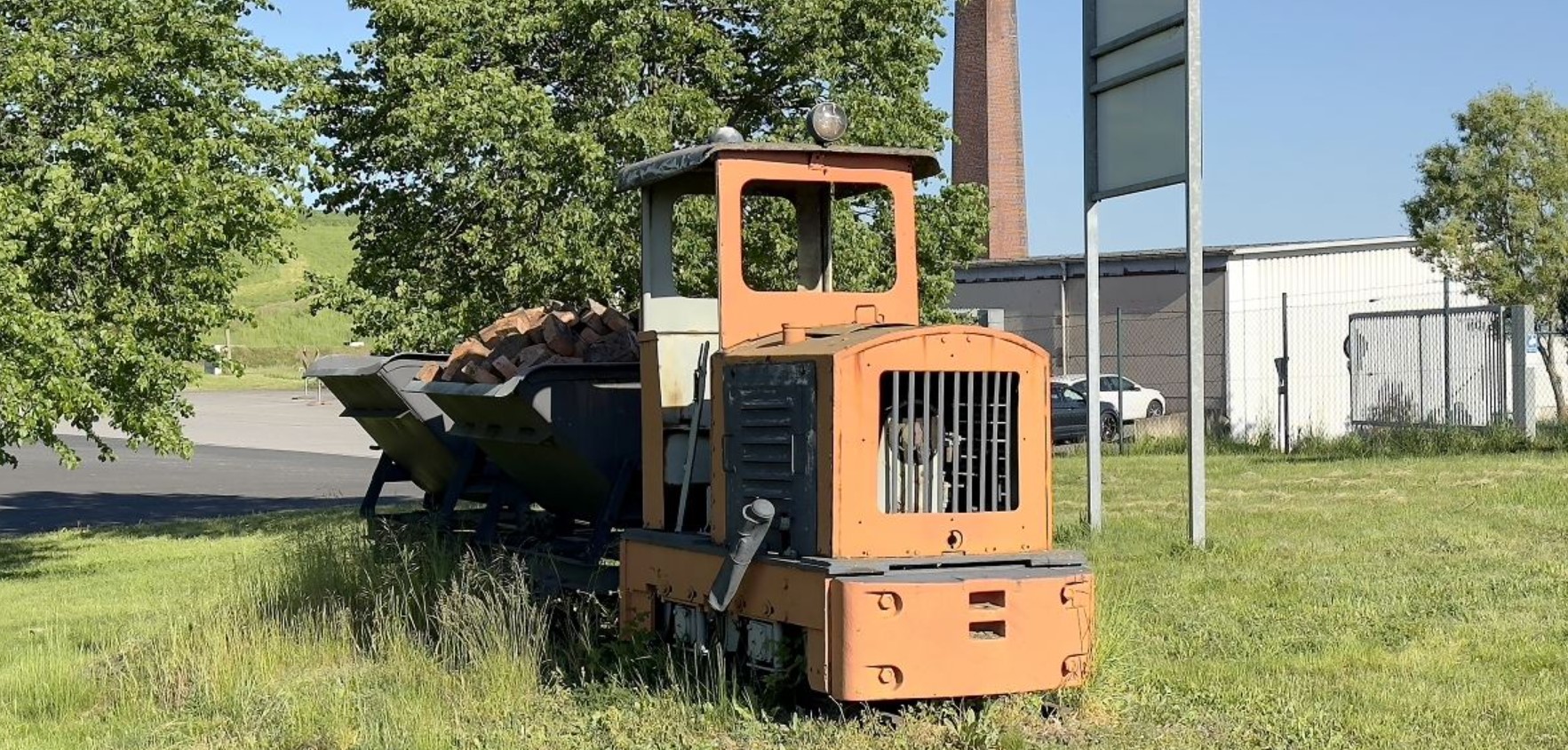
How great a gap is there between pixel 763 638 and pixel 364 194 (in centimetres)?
1094

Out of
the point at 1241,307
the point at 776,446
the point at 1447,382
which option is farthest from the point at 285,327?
the point at 776,446

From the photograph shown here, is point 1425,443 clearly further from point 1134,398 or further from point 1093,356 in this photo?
point 1134,398

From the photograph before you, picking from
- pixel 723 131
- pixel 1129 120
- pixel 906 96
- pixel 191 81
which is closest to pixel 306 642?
pixel 723 131

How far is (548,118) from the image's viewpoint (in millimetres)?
16688

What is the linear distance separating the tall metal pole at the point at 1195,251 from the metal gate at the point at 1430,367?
37.1 ft

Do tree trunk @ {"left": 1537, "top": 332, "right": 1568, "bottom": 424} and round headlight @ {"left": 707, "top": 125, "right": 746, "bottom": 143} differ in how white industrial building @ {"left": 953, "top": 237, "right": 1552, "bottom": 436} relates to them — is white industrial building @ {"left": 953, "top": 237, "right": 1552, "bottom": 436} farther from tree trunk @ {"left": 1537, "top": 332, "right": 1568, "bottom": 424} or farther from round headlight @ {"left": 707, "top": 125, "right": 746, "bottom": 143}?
round headlight @ {"left": 707, "top": 125, "right": 746, "bottom": 143}

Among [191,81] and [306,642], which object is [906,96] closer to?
[191,81]

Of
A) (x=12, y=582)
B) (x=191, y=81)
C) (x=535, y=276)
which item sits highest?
(x=191, y=81)

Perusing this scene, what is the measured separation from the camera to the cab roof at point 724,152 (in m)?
8.62

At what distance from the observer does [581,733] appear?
7816 mm

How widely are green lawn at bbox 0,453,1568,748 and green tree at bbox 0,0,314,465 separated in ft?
5.36

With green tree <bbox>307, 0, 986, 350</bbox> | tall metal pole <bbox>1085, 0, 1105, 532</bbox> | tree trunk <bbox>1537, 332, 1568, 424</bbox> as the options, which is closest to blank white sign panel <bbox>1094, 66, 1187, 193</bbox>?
tall metal pole <bbox>1085, 0, 1105, 532</bbox>

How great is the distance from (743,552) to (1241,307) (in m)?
27.3

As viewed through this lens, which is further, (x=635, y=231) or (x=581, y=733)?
(x=635, y=231)
